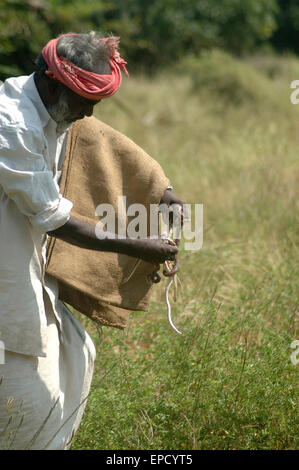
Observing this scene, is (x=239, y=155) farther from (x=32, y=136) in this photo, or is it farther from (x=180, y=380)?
(x=32, y=136)

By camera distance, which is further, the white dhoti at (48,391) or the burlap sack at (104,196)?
the burlap sack at (104,196)

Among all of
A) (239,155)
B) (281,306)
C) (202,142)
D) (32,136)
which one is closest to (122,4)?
(202,142)

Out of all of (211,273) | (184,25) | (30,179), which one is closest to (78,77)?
(30,179)

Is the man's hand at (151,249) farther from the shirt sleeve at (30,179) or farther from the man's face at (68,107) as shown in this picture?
the man's face at (68,107)

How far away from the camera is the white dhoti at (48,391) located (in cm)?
223

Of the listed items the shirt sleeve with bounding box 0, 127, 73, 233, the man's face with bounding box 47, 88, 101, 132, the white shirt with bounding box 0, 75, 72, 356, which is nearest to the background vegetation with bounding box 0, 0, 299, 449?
the white shirt with bounding box 0, 75, 72, 356

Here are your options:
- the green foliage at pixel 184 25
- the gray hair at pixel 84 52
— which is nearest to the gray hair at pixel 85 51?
the gray hair at pixel 84 52

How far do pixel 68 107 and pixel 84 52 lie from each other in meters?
0.19

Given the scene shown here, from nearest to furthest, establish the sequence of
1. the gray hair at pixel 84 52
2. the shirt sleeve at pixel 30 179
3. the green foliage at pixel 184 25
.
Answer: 1. the shirt sleeve at pixel 30 179
2. the gray hair at pixel 84 52
3. the green foliage at pixel 184 25

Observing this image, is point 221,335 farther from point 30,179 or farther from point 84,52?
point 84,52

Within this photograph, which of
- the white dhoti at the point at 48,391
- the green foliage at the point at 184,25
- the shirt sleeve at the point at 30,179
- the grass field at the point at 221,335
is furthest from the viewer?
the green foliage at the point at 184,25

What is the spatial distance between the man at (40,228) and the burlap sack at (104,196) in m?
0.09

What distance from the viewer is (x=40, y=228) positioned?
206 centimetres

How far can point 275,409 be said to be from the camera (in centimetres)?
262
